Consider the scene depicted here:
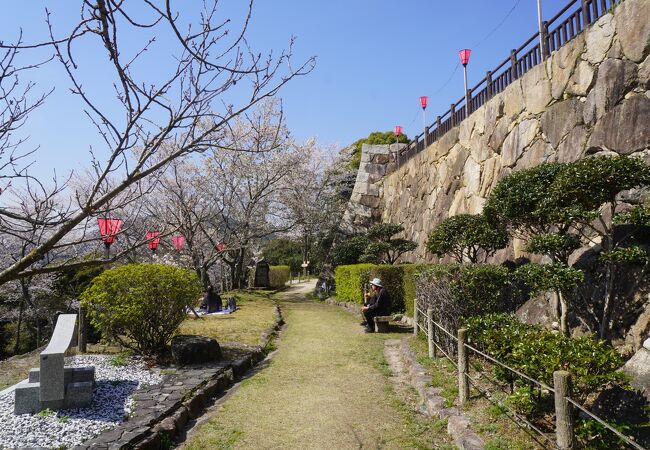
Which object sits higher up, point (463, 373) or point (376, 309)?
point (376, 309)

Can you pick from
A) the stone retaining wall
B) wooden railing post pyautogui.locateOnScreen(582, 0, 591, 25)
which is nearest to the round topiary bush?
the stone retaining wall

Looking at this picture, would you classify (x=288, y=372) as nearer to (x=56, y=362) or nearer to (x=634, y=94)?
(x=56, y=362)

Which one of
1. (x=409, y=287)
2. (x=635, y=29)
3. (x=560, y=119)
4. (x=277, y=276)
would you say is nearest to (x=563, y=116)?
(x=560, y=119)

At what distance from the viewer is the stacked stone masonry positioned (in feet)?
21.2

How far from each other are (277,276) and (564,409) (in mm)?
23590

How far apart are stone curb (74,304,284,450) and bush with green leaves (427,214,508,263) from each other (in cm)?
493

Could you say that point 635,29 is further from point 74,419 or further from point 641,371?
point 74,419

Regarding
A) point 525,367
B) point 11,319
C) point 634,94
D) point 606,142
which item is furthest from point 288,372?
point 11,319

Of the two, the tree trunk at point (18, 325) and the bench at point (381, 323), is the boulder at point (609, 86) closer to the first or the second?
the bench at point (381, 323)

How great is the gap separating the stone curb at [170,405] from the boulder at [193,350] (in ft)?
0.96

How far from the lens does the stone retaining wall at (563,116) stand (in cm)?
644

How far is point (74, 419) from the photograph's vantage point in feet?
14.7

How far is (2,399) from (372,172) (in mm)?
20750

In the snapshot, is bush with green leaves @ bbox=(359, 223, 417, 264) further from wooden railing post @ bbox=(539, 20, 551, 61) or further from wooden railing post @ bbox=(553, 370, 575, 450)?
wooden railing post @ bbox=(553, 370, 575, 450)
